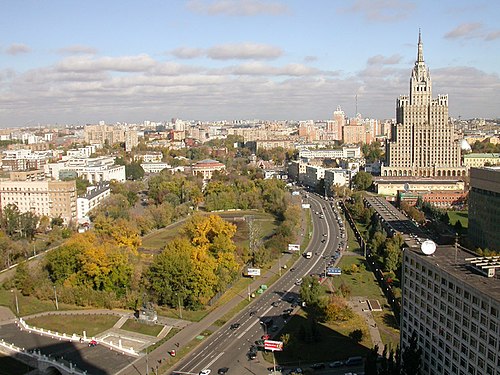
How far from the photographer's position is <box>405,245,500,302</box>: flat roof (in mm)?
18062

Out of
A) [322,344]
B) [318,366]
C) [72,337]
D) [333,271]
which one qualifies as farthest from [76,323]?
[333,271]

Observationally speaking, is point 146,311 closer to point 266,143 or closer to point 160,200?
point 160,200

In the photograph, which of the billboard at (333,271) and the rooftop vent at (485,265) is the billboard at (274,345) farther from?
the billboard at (333,271)

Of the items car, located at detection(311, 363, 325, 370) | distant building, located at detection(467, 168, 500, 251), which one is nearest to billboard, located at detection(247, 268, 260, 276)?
car, located at detection(311, 363, 325, 370)

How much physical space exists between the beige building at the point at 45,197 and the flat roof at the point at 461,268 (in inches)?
1843

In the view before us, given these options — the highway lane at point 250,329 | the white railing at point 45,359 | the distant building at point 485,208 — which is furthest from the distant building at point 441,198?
the white railing at point 45,359

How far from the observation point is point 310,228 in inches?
2245

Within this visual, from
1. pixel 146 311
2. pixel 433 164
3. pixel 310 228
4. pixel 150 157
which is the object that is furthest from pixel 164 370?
pixel 150 157

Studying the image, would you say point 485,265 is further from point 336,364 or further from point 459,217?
point 459,217

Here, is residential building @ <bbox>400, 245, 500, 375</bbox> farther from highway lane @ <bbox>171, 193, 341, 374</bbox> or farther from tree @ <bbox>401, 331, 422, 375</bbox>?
highway lane @ <bbox>171, 193, 341, 374</bbox>

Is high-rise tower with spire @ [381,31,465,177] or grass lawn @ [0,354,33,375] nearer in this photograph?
grass lawn @ [0,354,33,375]

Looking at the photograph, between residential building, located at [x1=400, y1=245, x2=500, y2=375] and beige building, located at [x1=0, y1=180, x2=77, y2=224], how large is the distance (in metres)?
46.2

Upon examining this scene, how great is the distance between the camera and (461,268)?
20297mm

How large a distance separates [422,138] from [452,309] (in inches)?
2684
